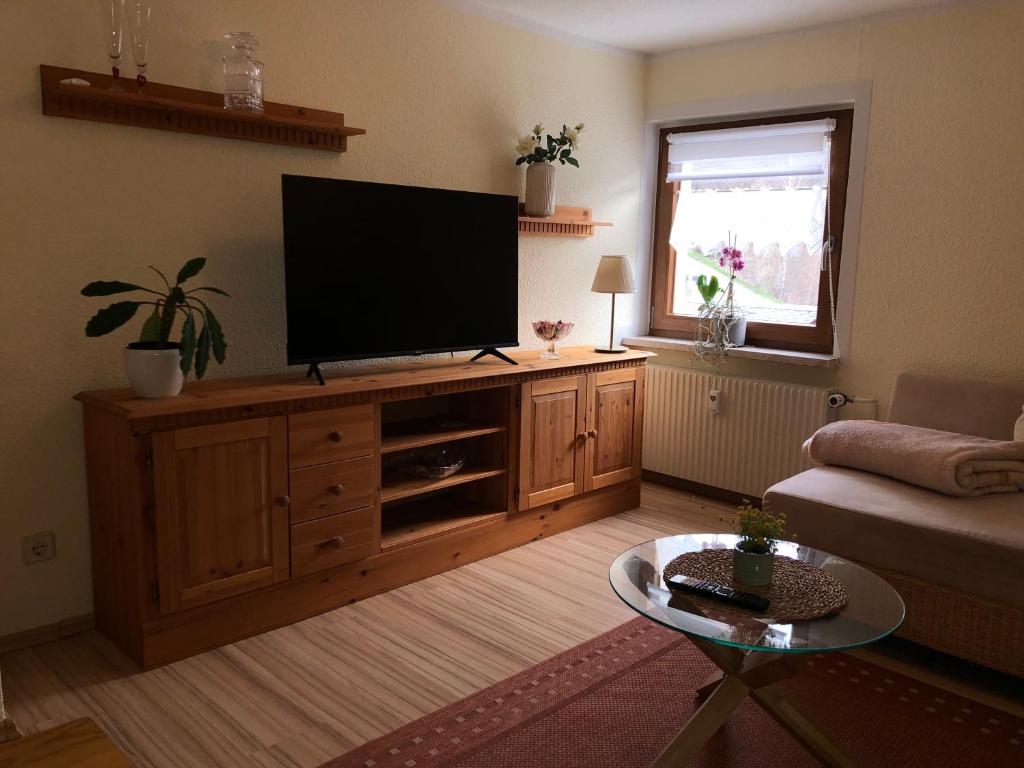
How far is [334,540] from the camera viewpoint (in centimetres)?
291

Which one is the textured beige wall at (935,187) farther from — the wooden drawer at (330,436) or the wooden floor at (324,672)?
the wooden drawer at (330,436)

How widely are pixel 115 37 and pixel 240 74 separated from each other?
1.32ft

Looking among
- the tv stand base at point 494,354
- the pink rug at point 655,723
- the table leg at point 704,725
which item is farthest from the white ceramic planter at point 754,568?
the tv stand base at point 494,354

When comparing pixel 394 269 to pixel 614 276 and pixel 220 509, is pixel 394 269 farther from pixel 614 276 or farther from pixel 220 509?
pixel 614 276

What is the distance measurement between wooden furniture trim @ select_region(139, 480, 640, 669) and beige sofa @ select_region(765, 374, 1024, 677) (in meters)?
1.14

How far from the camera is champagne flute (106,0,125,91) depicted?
256 cm

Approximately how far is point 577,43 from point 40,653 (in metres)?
3.52

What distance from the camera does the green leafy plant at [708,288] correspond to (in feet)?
14.3

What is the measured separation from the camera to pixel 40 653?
2605 mm

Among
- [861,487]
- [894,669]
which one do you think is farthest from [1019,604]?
[861,487]

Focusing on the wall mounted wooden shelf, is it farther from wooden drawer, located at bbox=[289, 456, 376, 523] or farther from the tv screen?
wooden drawer, located at bbox=[289, 456, 376, 523]

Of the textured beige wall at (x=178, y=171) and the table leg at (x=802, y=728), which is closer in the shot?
the table leg at (x=802, y=728)

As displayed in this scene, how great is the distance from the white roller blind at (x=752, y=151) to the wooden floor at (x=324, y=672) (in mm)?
2246

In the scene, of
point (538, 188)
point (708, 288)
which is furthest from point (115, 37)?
point (708, 288)
